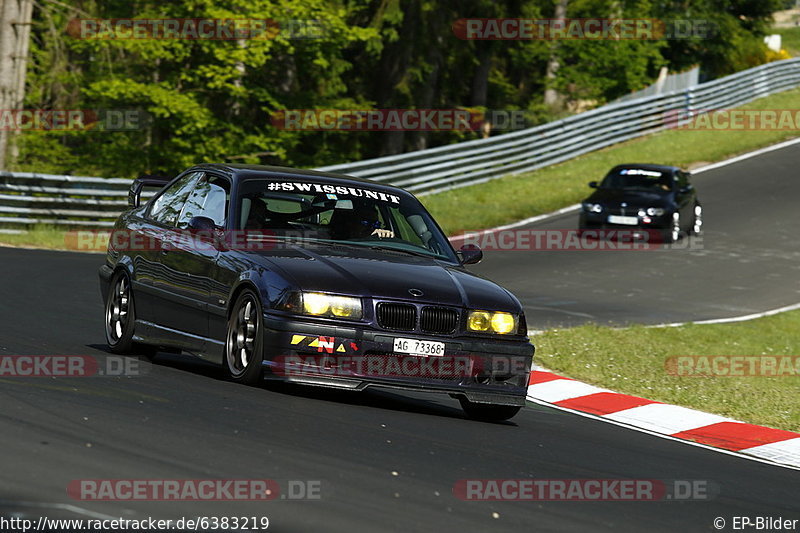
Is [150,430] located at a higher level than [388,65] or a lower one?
lower

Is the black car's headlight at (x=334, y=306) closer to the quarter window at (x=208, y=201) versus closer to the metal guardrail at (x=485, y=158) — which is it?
the quarter window at (x=208, y=201)

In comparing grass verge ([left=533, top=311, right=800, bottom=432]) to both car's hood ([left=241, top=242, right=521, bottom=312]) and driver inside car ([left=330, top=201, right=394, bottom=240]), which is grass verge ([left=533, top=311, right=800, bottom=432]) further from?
driver inside car ([left=330, top=201, right=394, bottom=240])

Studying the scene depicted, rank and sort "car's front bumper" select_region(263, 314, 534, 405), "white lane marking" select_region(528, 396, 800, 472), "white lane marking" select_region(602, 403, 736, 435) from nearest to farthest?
"car's front bumper" select_region(263, 314, 534, 405) < "white lane marking" select_region(528, 396, 800, 472) < "white lane marking" select_region(602, 403, 736, 435)

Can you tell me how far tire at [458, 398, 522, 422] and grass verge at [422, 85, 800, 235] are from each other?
55.3 feet

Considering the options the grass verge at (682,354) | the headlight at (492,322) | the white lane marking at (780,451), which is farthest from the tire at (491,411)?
the grass verge at (682,354)

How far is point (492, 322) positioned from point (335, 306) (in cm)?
112

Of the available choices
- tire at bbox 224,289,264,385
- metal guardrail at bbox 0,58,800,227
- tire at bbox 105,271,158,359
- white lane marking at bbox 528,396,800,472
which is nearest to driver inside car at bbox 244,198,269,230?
tire at bbox 224,289,264,385

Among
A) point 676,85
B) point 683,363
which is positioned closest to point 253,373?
point 683,363

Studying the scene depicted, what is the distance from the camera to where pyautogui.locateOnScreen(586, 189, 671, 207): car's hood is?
25797 mm

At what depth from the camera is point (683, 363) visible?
14.0 m

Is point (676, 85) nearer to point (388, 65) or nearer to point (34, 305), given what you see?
point (388, 65)

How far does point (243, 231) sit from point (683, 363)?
21.0ft

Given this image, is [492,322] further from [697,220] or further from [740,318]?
[697,220]

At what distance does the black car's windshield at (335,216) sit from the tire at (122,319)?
1527mm
